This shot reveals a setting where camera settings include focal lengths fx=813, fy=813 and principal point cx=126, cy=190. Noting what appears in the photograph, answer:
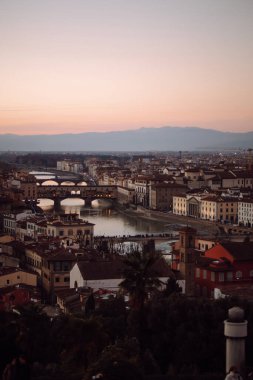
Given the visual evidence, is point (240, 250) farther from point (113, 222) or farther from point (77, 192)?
point (77, 192)

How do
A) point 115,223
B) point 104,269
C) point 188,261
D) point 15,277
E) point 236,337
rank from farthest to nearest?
point 115,223, point 15,277, point 188,261, point 104,269, point 236,337

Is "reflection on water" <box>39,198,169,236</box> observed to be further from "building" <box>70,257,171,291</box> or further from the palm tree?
the palm tree

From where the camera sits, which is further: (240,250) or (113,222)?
(113,222)

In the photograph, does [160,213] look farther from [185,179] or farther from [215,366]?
[215,366]

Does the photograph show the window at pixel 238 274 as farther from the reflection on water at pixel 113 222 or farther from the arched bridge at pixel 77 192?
the arched bridge at pixel 77 192

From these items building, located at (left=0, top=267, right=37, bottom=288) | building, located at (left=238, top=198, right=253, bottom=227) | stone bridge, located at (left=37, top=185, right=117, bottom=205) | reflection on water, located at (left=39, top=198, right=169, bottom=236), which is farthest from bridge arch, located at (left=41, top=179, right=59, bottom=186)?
building, located at (left=0, top=267, right=37, bottom=288)

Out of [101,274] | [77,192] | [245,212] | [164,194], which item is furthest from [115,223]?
[101,274]

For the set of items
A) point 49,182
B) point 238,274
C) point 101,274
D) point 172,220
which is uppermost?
point 101,274

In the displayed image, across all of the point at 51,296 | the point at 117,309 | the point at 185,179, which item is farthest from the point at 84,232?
the point at 185,179
